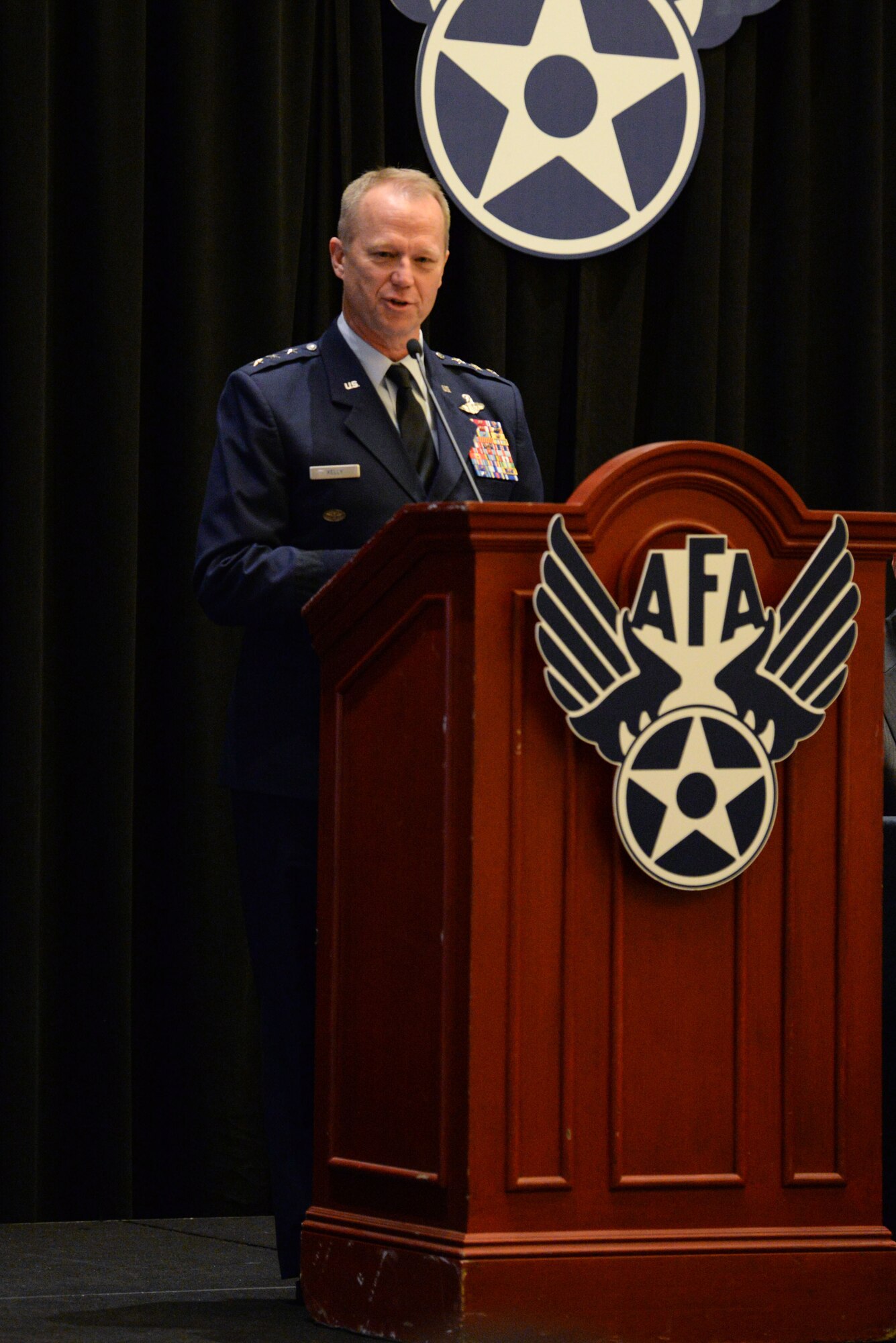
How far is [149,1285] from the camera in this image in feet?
8.52

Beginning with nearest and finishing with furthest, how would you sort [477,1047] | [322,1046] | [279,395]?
1. [477,1047]
2. [322,1046]
3. [279,395]

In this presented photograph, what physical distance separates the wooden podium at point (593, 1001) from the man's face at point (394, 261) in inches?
20.5

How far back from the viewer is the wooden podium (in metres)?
2.01

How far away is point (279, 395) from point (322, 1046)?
85cm

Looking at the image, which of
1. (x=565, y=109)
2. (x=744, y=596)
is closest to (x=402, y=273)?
(x=744, y=596)

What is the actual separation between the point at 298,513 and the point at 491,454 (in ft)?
0.89

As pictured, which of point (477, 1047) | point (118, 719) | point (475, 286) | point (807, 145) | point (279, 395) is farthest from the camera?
point (807, 145)

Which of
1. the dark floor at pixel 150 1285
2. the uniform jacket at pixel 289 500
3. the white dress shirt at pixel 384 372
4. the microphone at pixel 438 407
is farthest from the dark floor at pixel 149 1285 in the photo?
the white dress shirt at pixel 384 372

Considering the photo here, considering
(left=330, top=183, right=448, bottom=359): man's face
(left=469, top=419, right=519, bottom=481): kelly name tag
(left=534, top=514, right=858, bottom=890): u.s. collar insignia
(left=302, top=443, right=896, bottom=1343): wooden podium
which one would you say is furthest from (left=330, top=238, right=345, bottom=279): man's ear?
(left=534, top=514, right=858, bottom=890): u.s. collar insignia

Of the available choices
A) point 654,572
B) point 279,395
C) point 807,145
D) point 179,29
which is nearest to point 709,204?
point 807,145

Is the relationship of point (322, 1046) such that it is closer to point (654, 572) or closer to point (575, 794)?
point (575, 794)

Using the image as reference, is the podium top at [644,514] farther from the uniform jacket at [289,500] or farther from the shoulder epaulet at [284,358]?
the shoulder epaulet at [284,358]

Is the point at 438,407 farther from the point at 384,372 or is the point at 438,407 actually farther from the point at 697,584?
the point at 697,584

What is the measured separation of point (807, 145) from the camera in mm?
4062
